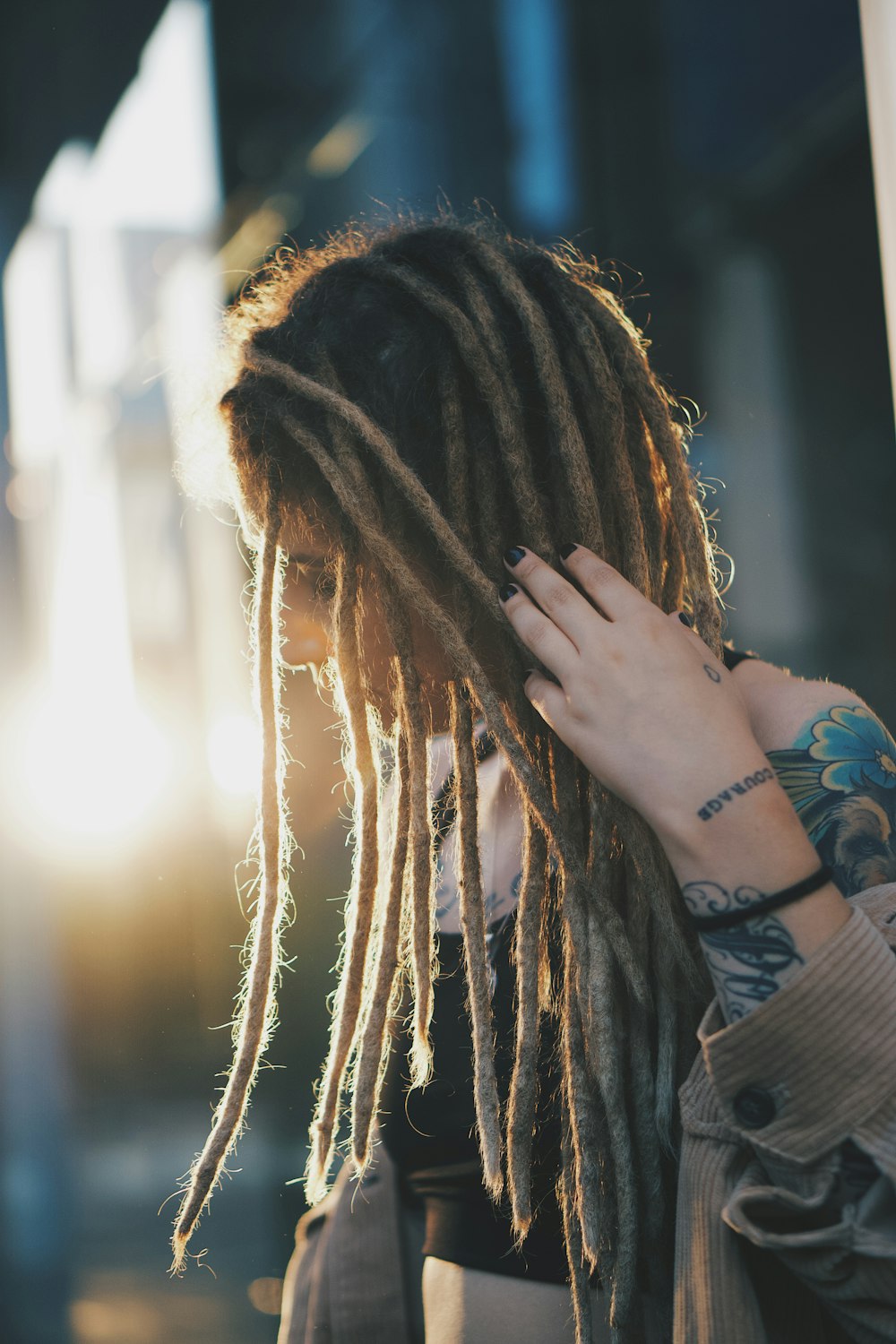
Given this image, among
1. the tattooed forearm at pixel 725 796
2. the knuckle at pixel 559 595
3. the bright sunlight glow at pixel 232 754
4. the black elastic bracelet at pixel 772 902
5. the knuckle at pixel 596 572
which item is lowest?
the black elastic bracelet at pixel 772 902

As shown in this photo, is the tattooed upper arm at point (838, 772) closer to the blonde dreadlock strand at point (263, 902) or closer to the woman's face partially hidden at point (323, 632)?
the woman's face partially hidden at point (323, 632)

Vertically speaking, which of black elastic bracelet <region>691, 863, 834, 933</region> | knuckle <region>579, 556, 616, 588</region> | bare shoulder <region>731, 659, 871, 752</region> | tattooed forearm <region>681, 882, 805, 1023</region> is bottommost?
tattooed forearm <region>681, 882, 805, 1023</region>

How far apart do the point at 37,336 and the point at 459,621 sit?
58cm

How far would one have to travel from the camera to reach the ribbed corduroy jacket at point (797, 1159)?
2.10 feet

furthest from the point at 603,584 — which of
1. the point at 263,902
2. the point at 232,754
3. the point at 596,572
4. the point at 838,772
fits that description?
the point at 232,754

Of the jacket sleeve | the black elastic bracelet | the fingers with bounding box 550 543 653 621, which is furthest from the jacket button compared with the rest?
the fingers with bounding box 550 543 653 621

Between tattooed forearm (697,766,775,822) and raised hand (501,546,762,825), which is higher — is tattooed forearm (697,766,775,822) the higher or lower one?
the lower one

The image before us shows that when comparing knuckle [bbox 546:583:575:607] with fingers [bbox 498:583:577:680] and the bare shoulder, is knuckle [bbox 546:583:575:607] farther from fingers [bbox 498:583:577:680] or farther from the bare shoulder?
the bare shoulder

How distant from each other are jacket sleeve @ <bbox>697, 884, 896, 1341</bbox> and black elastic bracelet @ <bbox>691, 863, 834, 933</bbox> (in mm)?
32

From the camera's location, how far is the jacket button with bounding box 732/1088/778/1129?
2.21ft

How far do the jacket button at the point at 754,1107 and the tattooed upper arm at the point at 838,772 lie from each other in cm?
20

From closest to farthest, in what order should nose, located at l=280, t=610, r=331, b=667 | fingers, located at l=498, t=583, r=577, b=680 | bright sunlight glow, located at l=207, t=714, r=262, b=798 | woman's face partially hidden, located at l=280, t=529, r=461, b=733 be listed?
fingers, located at l=498, t=583, r=577, b=680
woman's face partially hidden, located at l=280, t=529, r=461, b=733
nose, located at l=280, t=610, r=331, b=667
bright sunlight glow, located at l=207, t=714, r=262, b=798

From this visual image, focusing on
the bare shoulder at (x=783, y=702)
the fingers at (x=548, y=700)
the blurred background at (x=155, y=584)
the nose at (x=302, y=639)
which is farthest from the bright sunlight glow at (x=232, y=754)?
the bare shoulder at (x=783, y=702)

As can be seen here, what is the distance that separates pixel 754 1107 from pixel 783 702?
35cm
